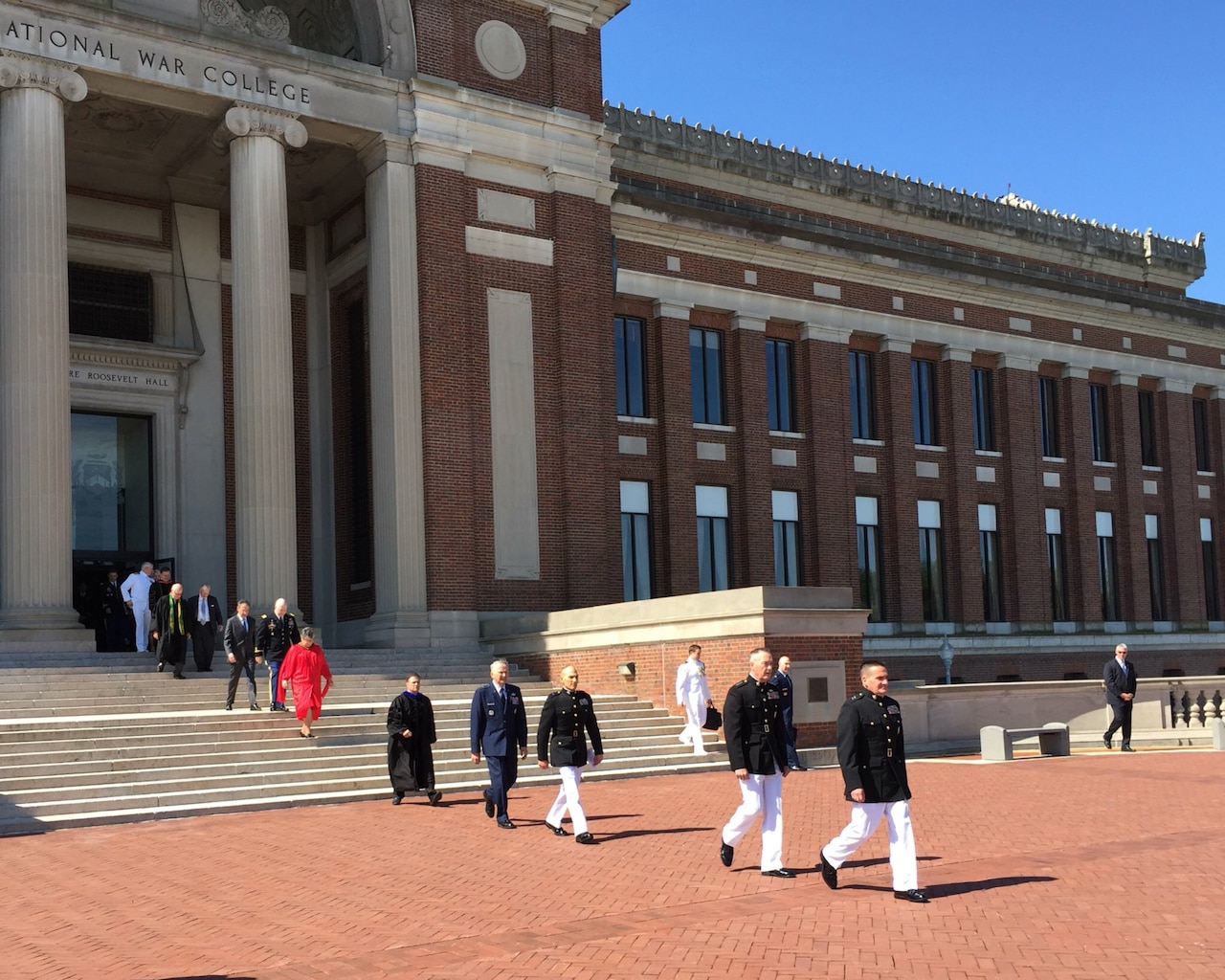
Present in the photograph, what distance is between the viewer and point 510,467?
2998 cm

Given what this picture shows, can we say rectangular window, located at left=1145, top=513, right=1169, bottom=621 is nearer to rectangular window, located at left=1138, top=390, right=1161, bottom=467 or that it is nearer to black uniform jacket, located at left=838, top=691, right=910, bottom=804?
rectangular window, located at left=1138, top=390, right=1161, bottom=467

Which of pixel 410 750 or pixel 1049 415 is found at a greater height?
pixel 1049 415

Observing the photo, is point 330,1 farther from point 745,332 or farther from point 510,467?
point 745,332

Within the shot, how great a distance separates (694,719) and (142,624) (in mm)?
10202

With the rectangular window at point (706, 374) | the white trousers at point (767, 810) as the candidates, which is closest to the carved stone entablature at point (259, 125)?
the rectangular window at point (706, 374)

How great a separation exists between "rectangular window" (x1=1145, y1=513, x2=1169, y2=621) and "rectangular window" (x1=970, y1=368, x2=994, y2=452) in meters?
7.26

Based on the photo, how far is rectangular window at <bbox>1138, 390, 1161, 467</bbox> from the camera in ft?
155

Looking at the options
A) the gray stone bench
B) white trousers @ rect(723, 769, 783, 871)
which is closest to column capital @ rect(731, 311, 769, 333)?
the gray stone bench

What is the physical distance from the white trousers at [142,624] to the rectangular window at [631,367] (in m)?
13.8

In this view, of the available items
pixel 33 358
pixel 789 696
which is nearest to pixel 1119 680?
pixel 789 696

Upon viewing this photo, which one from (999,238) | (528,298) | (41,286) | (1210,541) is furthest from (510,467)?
(1210,541)

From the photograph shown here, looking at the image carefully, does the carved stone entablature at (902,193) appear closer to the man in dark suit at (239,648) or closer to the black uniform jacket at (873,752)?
the man in dark suit at (239,648)

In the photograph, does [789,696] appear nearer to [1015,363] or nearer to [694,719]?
[694,719]

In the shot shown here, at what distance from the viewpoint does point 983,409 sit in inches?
1702
